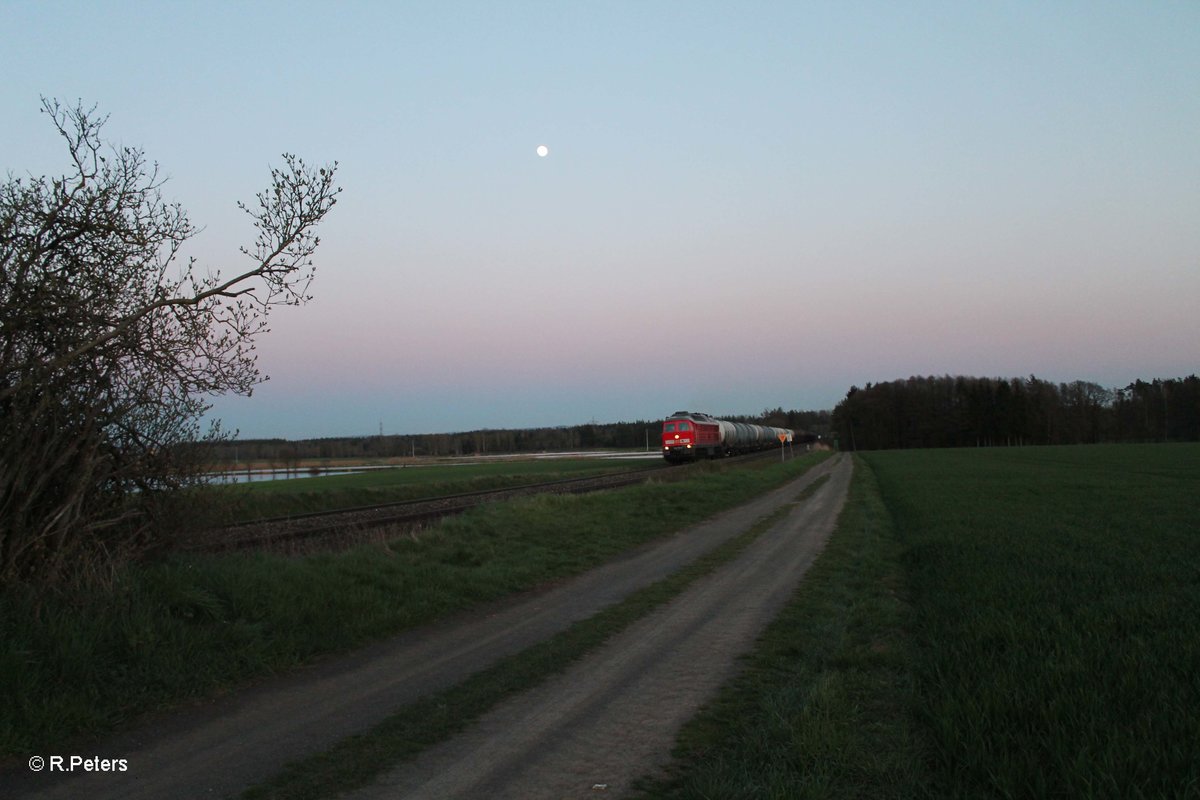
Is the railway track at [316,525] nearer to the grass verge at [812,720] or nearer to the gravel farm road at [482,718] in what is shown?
the gravel farm road at [482,718]

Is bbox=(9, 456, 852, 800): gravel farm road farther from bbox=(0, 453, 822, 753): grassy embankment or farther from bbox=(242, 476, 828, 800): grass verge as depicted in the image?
bbox=(0, 453, 822, 753): grassy embankment

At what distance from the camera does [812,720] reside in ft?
19.4

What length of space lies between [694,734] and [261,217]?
724 cm

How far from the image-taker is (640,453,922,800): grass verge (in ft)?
16.3

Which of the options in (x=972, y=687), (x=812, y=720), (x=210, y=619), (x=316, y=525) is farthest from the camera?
(x=316, y=525)

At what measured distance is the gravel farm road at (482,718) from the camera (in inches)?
204

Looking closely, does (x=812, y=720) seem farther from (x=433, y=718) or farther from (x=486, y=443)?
(x=486, y=443)

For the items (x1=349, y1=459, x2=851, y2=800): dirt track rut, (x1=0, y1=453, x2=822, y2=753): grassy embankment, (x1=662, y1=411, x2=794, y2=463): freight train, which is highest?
(x1=662, y1=411, x2=794, y2=463): freight train

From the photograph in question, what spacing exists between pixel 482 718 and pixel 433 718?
38 centimetres

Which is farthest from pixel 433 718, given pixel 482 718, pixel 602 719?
→ pixel 602 719

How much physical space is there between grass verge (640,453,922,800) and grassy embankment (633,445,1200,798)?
A: 2 cm

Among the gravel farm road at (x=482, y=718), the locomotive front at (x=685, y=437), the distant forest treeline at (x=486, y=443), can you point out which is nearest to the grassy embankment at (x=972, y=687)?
the gravel farm road at (x=482, y=718)

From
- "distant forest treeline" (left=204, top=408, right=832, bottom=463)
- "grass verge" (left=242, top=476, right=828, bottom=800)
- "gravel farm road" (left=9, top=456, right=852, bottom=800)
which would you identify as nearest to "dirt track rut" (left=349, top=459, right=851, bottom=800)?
"gravel farm road" (left=9, top=456, right=852, bottom=800)

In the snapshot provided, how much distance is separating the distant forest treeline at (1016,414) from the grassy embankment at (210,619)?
149m
